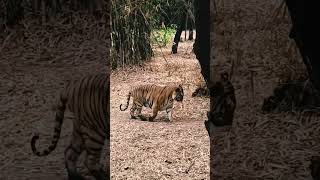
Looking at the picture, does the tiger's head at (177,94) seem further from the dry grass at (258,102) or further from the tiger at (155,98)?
the dry grass at (258,102)

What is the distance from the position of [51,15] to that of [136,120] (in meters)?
5.00

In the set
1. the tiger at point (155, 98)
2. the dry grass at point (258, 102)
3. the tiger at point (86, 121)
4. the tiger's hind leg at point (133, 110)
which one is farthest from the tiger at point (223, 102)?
the tiger's hind leg at point (133, 110)

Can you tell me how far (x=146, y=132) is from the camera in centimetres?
814

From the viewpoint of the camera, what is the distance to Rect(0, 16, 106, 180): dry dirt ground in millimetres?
4031

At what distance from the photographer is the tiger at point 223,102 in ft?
14.0

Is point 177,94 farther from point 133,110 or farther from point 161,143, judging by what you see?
point 161,143

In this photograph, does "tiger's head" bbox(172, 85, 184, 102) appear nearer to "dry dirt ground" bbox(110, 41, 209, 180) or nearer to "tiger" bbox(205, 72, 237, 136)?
"dry dirt ground" bbox(110, 41, 209, 180)

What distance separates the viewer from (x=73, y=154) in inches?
162

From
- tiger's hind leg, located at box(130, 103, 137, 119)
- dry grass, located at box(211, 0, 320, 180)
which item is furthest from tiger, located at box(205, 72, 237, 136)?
tiger's hind leg, located at box(130, 103, 137, 119)

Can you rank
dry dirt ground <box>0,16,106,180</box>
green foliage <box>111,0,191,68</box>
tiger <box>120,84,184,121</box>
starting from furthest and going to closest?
green foliage <box>111,0,191,68</box> < tiger <box>120,84,184,121</box> < dry dirt ground <box>0,16,106,180</box>

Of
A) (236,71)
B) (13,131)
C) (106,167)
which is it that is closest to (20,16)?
(13,131)

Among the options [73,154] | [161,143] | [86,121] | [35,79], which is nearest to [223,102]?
[86,121]

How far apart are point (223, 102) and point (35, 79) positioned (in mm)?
1476

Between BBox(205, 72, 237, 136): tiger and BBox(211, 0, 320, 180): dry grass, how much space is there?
0.16 feet
